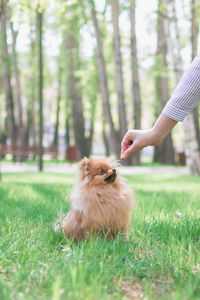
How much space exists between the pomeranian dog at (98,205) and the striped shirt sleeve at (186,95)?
2.79 feet

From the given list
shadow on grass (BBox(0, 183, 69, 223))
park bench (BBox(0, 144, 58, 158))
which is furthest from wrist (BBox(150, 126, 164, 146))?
park bench (BBox(0, 144, 58, 158))

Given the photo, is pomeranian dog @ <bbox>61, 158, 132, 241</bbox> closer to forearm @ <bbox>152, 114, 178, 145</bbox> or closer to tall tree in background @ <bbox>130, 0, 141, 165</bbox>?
forearm @ <bbox>152, 114, 178, 145</bbox>

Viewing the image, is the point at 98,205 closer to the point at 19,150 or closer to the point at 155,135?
the point at 155,135

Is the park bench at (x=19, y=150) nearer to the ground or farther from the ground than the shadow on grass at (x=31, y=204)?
nearer to the ground

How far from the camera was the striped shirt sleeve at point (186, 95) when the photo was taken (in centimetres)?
248

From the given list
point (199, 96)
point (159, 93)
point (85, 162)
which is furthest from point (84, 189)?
point (159, 93)

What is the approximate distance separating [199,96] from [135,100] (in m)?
16.8

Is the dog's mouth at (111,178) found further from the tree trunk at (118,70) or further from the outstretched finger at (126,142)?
the tree trunk at (118,70)

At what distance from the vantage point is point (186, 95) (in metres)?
2.49

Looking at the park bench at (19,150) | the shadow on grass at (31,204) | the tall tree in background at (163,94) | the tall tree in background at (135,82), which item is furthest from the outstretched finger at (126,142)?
the tall tree in background at (163,94)

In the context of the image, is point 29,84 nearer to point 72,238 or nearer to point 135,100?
point 135,100

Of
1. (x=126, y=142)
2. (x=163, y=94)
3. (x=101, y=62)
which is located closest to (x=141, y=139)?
(x=126, y=142)

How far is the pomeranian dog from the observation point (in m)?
3.06

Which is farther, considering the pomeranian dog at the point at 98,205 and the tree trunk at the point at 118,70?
the tree trunk at the point at 118,70
